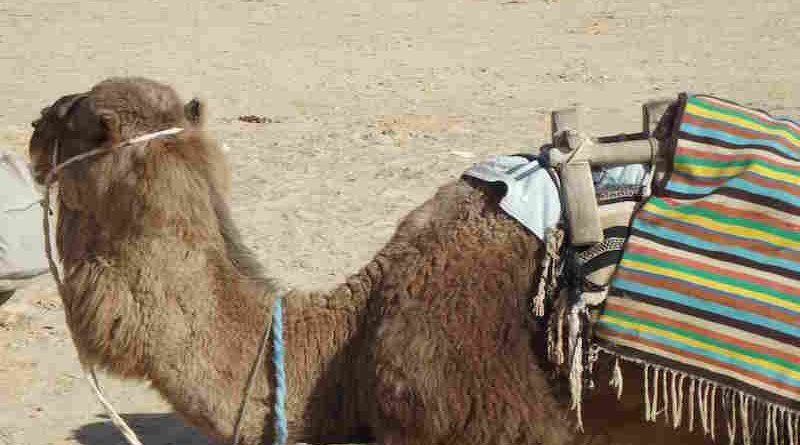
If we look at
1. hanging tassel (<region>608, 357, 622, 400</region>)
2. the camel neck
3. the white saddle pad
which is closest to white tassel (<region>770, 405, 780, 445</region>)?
hanging tassel (<region>608, 357, 622, 400</region>)

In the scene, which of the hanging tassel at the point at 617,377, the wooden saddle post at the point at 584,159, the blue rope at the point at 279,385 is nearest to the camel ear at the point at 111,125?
the blue rope at the point at 279,385

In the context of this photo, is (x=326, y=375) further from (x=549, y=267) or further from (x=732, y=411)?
(x=732, y=411)

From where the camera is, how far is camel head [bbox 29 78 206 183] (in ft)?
10.7

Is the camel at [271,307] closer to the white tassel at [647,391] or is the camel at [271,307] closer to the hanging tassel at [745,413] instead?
the white tassel at [647,391]

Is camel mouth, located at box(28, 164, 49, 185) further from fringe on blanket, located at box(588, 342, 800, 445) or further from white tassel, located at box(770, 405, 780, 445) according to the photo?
white tassel, located at box(770, 405, 780, 445)

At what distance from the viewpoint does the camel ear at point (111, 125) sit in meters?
3.21

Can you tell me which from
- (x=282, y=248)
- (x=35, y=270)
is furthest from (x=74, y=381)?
(x=282, y=248)

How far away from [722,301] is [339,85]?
8973mm

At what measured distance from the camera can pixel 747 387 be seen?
9.75 ft

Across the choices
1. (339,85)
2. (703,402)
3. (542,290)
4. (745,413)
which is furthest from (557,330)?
(339,85)

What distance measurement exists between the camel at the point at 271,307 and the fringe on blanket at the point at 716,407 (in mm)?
154

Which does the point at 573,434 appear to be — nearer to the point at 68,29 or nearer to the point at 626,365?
the point at 626,365

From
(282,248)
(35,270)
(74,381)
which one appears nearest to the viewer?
(74,381)

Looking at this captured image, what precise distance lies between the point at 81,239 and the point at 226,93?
8114mm
